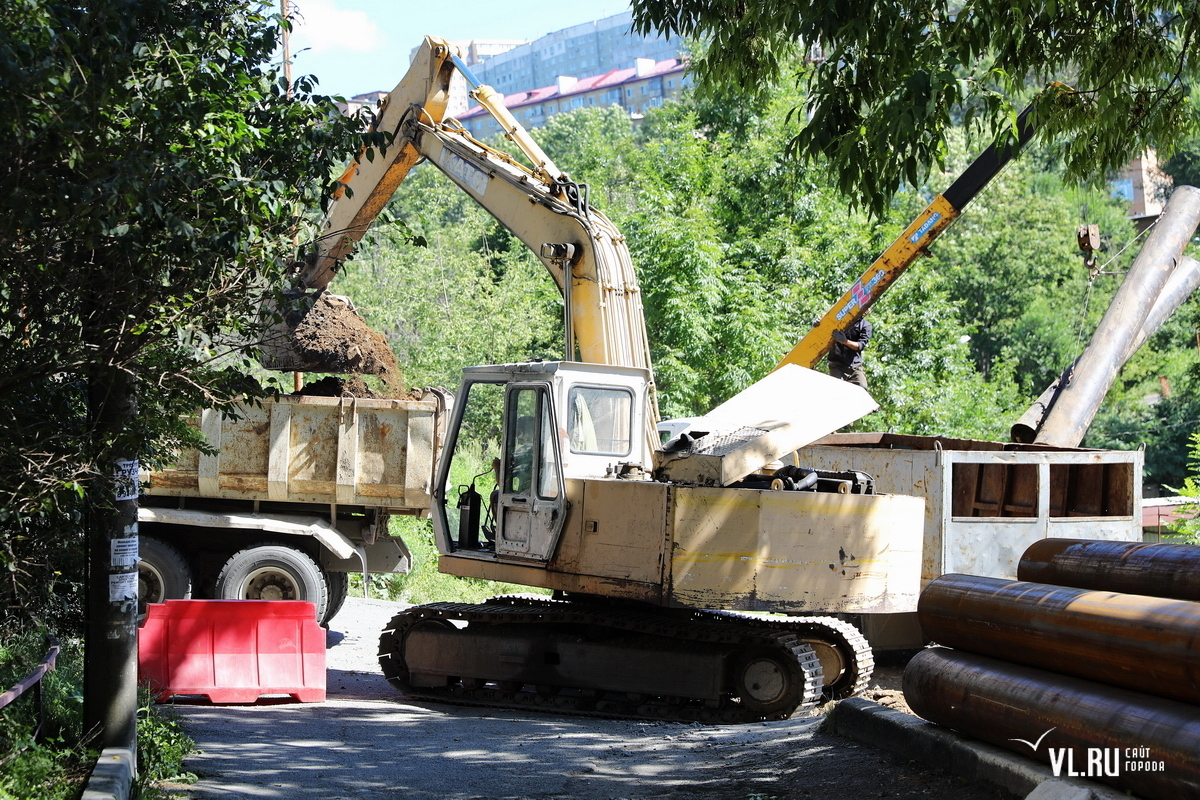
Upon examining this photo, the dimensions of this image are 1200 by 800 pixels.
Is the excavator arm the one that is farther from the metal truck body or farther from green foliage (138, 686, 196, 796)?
green foliage (138, 686, 196, 796)

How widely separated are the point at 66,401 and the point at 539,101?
13024 cm

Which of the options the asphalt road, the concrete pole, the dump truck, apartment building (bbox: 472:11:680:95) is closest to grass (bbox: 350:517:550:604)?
the dump truck

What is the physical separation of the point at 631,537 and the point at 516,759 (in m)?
1.91

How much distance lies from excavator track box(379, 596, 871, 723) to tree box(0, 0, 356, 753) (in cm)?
414

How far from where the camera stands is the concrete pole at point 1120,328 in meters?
12.2

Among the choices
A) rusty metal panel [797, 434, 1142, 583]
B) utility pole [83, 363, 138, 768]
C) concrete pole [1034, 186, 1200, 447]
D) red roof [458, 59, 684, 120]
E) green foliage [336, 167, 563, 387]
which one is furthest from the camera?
red roof [458, 59, 684, 120]

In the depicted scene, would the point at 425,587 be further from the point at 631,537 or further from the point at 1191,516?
the point at 1191,516

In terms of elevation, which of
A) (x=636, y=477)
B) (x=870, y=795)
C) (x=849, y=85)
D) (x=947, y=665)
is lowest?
(x=870, y=795)

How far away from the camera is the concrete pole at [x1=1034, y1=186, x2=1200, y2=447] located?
12.2 m

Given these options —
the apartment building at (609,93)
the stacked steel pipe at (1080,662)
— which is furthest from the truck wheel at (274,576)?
the apartment building at (609,93)

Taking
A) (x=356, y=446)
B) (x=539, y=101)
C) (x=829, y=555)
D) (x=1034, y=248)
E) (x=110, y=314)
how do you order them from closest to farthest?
(x=110, y=314) → (x=829, y=555) → (x=356, y=446) → (x=1034, y=248) → (x=539, y=101)

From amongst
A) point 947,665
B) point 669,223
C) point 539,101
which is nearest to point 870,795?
point 947,665

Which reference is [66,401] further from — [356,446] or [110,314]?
[356,446]

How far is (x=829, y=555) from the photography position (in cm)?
806
